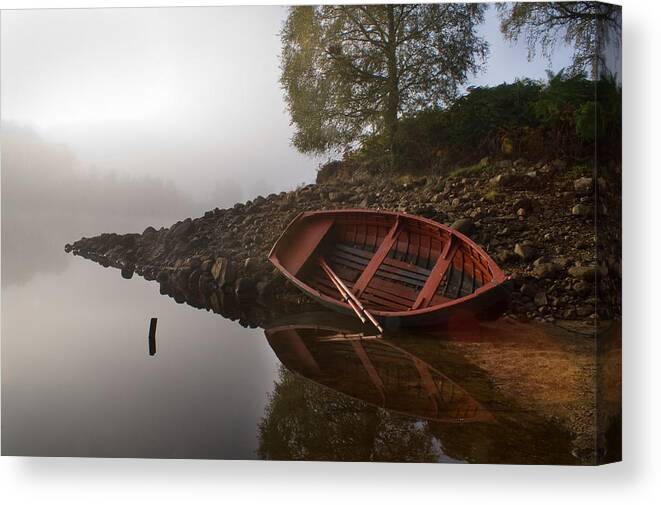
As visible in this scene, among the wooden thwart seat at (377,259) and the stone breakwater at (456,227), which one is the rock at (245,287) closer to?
the stone breakwater at (456,227)

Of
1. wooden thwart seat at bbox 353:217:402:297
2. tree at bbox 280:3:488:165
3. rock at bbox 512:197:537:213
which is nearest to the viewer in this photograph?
rock at bbox 512:197:537:213

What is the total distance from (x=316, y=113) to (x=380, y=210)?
0.79m

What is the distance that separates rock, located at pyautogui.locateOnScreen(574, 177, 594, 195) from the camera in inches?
178

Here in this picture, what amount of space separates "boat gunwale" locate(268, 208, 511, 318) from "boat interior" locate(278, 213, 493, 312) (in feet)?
0.10

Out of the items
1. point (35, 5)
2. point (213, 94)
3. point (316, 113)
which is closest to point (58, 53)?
point (35, 5)

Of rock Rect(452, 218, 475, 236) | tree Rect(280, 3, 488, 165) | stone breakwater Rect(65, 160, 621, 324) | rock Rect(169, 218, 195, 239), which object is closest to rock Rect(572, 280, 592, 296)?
stone breakwater Rect(65, 160, 621, 324)

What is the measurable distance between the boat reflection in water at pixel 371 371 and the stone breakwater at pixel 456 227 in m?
0.25

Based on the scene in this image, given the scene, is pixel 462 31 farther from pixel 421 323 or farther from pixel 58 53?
pixel 58 53

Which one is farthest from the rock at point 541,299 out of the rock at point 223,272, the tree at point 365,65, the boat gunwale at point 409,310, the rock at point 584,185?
the rock at point 223,272

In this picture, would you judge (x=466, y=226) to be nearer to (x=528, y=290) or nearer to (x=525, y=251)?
(x=525, y=251)

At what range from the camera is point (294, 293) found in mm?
4848

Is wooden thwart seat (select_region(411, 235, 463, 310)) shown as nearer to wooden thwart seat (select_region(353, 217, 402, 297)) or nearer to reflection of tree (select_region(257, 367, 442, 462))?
wooden thwart seat (select_region(353, 217, 402, 297))

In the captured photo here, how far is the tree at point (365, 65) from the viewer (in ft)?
15.5

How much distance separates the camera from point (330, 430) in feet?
15.3
